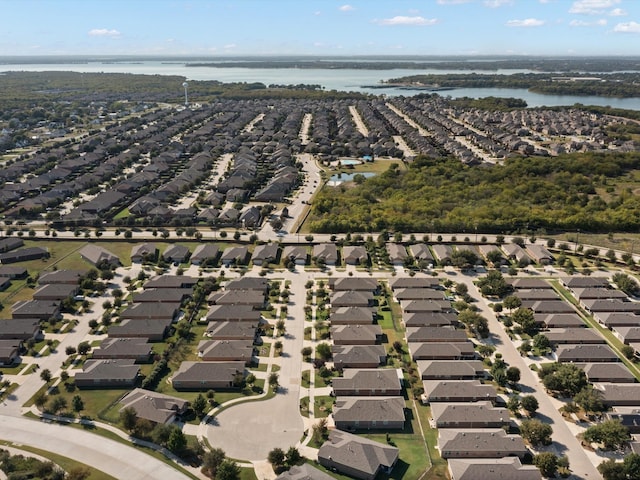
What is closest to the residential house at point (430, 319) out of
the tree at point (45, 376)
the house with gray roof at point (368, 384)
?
the house with gray roof at point (368, 384)

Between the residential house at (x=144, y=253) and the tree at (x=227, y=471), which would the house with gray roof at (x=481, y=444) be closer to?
the tree at (x=227, y=471)

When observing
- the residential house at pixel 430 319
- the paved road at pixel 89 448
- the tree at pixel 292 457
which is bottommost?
the paved road at pixel 89 448

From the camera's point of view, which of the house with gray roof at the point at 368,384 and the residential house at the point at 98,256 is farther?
the residential house at the point at 98,256

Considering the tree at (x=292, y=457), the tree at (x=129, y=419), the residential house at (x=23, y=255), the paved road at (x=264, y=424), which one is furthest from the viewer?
the residential house at (x=23, y=255)

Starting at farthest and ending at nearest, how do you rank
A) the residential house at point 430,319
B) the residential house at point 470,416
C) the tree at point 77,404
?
the residential house at point 430,319, the tree at point 77,404, the residential house at point 470,416

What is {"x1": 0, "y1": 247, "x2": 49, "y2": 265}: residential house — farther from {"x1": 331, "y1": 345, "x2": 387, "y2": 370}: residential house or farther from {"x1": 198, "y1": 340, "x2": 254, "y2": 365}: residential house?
{"x1": 331, "y1": 345, "x2": 387, "y2": 370}: residential house

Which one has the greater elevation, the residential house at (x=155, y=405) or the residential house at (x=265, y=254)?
the residential house at (x=265, y=254)

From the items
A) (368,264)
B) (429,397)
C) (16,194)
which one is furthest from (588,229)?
(16,194)
